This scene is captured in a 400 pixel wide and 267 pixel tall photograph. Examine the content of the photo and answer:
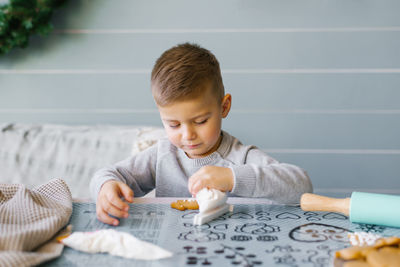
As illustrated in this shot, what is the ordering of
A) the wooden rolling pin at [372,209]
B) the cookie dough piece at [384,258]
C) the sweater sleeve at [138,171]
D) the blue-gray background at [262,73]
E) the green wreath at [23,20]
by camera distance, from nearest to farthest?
the cookie dough piece at [384,258], the wooden rolling pin at [372,209], the sweater sleeve at [138,171], the green wreath at [23,20], the blue-gray background at [262,73]

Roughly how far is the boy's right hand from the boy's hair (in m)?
0.21

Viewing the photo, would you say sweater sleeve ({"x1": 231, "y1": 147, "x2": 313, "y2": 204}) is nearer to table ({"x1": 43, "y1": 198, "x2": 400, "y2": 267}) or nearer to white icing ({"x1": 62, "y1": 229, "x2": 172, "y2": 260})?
table ({"x1": 43, "y1": 198, "x2": 400, "y2": 267})

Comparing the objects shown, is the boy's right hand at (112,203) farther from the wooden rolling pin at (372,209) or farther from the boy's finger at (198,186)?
the wooden rolling pin at (372,209)

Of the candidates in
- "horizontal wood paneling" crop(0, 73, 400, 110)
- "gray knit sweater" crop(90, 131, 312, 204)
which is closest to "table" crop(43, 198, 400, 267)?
"gray knit sweater" crop(90, 131, 312, 204)

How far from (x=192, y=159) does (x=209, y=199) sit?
0.36 m

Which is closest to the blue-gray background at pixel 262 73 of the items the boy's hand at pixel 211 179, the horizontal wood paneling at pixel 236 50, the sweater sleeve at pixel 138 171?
the horizontal wood paneling at pixel 236 50

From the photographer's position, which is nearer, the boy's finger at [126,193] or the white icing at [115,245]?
the white icing at [115,245]

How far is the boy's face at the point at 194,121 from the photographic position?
969mm

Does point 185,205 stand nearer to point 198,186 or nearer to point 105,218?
point 198,186

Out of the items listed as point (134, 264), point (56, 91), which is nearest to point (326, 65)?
point (56, 91)

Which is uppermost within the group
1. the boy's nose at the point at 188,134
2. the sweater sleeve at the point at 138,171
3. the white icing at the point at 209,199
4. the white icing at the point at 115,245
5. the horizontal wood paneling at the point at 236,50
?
the horizontal wood paneling at the point at 236,50

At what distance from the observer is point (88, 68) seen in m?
1.96

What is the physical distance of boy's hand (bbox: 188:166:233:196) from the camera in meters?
0.86

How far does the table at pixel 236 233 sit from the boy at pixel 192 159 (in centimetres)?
4
